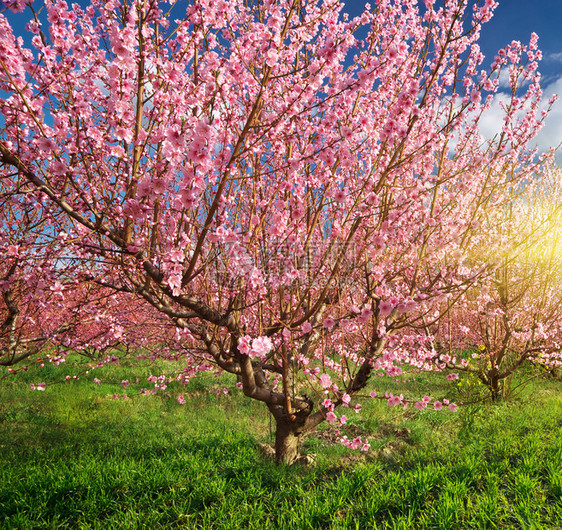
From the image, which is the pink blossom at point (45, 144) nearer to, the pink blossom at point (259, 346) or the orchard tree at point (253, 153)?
the orchard tree at point (253, 153)

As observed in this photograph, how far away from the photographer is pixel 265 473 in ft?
14.9

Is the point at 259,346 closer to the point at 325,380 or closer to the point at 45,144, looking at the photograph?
the point at 325,380

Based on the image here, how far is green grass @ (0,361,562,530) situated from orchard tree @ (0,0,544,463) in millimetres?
895

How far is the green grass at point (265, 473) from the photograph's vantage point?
3.43 metres

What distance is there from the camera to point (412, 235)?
4660mm

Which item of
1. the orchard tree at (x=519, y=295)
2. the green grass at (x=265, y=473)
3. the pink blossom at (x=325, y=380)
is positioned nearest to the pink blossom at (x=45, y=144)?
the pink blossom at (x=325, y=380)

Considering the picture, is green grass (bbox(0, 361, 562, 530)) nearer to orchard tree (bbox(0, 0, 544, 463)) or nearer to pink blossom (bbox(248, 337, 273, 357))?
orchard tree (bbox(0, 0, 544, 463))

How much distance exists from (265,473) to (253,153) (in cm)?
408

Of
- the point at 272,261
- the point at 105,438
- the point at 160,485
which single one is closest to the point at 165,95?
the point at 272,261

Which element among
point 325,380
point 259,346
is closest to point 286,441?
point 325,380

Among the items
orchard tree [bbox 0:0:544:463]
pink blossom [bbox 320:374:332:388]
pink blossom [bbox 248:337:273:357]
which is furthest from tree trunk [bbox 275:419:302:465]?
pink blossom [bbox 248:337:273:357]

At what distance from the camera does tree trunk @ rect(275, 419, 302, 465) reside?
15.5 feet

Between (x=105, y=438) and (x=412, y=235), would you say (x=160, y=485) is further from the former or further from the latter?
(x=412, y=235)

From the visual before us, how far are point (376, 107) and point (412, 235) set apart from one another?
173cm
